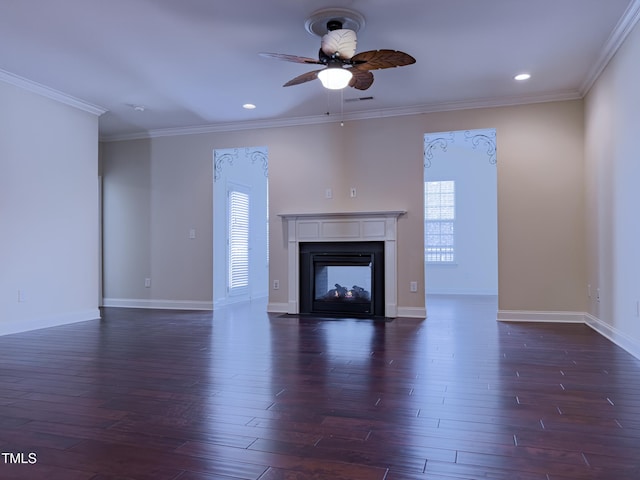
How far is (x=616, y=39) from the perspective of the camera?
3.72 meters

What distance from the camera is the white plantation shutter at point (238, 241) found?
7051mm

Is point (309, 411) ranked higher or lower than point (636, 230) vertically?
lower

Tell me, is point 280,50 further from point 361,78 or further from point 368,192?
point 368,192

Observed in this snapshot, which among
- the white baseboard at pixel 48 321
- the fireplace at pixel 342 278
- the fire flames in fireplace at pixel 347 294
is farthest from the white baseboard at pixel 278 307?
the white baseboard at pixel 48 321

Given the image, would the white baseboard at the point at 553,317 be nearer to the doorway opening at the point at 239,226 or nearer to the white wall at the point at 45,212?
the doorway opening at the point at 239,226

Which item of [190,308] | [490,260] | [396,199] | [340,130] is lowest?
[190,308]

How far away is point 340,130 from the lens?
5.91m

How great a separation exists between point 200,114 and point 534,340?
447cm

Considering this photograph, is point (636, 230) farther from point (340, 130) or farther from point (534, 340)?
point (340, 130)

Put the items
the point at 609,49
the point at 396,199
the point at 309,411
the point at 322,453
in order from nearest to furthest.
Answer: the point at 322,453 < the point at 309,411 < the point at 609,49 < the point at 396,199

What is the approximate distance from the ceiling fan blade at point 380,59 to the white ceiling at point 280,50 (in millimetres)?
279

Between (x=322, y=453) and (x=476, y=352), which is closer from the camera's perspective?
(x=322, y=453)

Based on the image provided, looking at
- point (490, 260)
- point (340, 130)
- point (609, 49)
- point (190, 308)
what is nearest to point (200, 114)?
point (340, 130)

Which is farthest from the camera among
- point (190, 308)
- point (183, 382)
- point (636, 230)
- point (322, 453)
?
point (190, 308)
